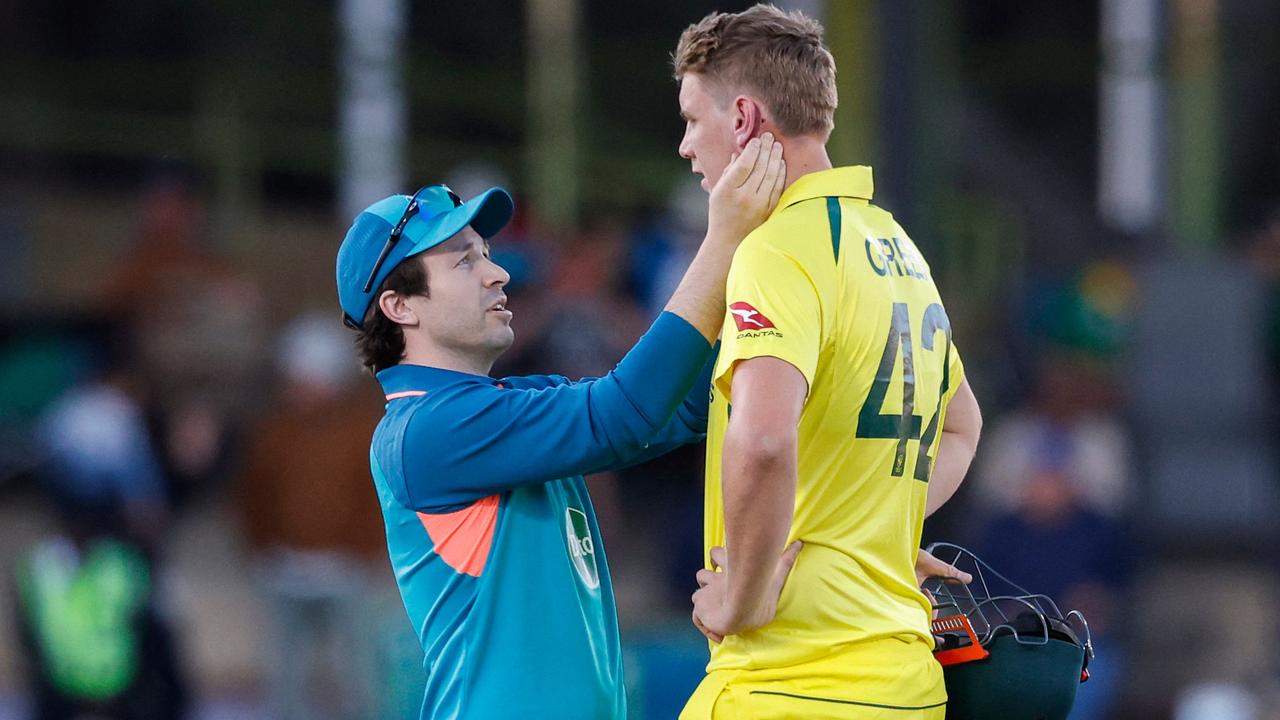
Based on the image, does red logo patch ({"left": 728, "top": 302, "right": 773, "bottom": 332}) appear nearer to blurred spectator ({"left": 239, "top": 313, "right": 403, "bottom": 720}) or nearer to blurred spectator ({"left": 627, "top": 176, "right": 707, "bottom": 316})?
blurred spectator ({"left": 627, "top": 176, "right": 707, "bottom": 316})

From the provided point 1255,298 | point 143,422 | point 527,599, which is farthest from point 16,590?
point 1255,298

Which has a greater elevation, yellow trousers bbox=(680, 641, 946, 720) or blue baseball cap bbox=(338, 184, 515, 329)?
blue baseball cap bbox=(338, 184, 515, 329)

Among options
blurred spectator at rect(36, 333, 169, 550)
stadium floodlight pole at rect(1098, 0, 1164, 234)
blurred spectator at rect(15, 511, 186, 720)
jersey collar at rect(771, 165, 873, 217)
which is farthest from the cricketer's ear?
stadium floodlight pole at rect(1098, 0, 1164, 234)

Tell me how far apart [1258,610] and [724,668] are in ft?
27.5

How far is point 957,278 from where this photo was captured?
13.8m

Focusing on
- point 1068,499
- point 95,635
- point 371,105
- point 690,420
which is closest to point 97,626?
point 95,635

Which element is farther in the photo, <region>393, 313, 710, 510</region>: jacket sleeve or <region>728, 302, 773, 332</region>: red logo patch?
<region>393, 313, 710, 510</region>: jacket sleeve

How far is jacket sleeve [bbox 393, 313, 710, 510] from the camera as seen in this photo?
3.63 metres

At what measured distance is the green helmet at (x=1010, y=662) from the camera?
3686mm

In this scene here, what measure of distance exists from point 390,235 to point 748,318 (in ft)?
3.13

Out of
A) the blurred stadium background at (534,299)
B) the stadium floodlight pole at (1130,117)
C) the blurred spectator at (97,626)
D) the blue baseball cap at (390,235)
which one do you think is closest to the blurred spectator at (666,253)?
the blurred stadium background at (534,299)

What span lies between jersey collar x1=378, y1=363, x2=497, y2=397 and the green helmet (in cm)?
115

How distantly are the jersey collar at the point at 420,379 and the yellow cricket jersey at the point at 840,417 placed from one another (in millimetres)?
610

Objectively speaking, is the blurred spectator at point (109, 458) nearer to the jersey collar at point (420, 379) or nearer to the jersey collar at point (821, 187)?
the jersey collar at point (420, 379)
